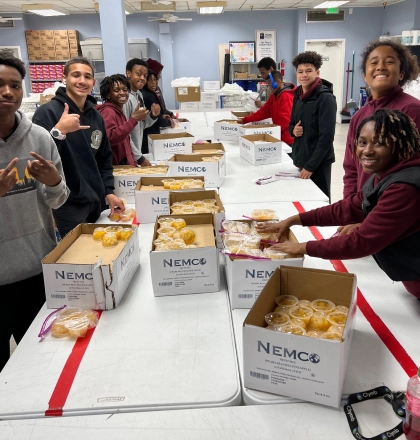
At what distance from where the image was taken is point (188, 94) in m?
7.03

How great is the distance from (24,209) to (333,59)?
1083 centimetres

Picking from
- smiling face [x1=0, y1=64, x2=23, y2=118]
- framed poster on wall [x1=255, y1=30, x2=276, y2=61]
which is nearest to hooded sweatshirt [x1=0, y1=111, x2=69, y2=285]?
smiling face [x1=0, y1=64, x2=23, y2=118]

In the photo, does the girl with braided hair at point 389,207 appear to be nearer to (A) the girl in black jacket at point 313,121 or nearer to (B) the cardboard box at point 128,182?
(B) the cardboard box at point 128,182

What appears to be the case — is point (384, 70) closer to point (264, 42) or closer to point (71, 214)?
point (71, 214)

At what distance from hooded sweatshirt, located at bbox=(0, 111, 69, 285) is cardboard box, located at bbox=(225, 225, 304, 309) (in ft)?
2.51

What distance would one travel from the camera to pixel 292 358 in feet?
3.19

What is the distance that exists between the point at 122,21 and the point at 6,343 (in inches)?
146

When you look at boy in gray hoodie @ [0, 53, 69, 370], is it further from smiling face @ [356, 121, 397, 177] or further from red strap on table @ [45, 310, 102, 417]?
smiling face @ [356, 121, 397, 177]

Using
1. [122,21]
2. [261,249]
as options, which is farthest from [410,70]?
[122,21]

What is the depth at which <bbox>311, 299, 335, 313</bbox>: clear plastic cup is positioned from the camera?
3.92 ft

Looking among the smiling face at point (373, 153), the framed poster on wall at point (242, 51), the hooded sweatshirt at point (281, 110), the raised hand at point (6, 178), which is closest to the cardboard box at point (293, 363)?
the smiling face at point (373, 153)

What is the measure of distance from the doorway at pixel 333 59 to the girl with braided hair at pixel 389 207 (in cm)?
999

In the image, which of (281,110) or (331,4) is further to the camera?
(331,4)

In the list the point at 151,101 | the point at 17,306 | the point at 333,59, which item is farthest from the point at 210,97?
the point at 17,306
